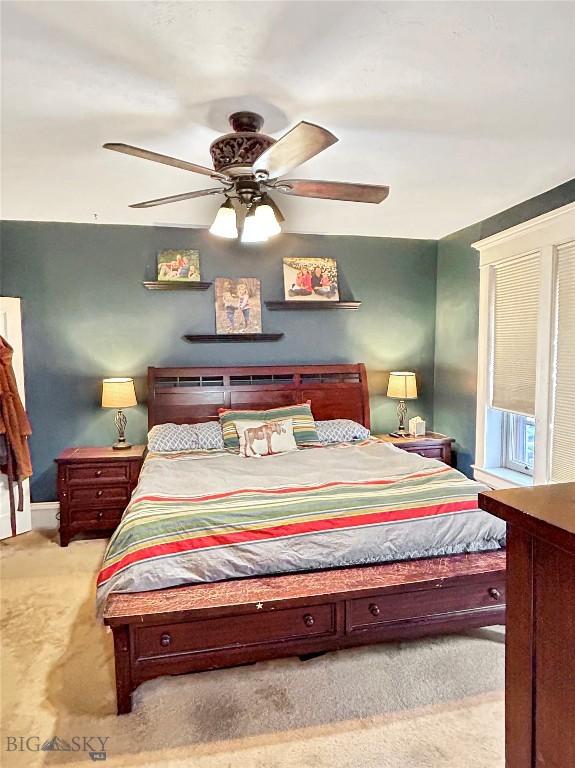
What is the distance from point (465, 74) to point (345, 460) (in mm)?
2318

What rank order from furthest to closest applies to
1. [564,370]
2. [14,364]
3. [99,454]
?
[14,364] < [99,454] < [564,370]

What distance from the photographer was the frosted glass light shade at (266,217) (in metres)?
2.50

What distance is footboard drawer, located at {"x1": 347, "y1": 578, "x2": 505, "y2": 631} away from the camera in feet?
7.57

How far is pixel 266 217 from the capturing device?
8.25 ft

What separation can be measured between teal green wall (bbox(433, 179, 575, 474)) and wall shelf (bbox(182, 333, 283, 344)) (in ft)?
5.45

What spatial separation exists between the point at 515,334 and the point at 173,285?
2877 mm

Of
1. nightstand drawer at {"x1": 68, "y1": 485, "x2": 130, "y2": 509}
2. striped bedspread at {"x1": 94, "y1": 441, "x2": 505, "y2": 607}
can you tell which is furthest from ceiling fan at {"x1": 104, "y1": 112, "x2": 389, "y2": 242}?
nightstand drawer at {"x1": 68, "y1": 485, "x2": 130, "y2": 509}

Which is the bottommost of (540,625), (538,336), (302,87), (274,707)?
(274,707)

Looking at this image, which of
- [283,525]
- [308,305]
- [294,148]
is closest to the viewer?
[294,148]

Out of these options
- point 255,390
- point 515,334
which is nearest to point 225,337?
point 255,390

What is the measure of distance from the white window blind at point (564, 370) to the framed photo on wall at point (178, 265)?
2902 millimetres

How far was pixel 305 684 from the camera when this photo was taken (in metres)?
2.24

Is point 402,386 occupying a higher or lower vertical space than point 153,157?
lower

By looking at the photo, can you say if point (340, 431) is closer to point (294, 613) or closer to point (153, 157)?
point (294, 613)
